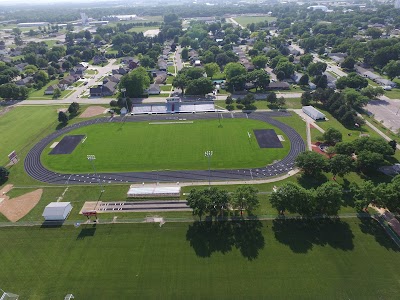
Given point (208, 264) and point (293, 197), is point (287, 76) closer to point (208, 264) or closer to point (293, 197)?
point (293, 197)

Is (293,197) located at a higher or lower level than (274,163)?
higher

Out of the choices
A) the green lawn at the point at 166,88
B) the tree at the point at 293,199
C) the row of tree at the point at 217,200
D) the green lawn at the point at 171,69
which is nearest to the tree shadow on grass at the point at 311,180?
A: the tree at the point at 293,199

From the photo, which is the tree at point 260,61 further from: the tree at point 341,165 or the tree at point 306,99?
the tree at point 341,165

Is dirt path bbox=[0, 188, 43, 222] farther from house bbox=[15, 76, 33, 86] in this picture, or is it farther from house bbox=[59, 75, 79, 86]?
house bbox=[15, 76, 33, 86]

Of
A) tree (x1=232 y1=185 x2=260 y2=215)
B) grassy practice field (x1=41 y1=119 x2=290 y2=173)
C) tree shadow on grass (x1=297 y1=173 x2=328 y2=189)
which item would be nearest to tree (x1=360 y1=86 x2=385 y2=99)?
grassy practice field (x1=41 y1=119 x2=290 y2=173)

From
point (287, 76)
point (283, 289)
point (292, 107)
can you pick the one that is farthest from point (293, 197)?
point (287, 76)

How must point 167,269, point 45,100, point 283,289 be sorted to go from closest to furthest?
point 283,289 → point 167,269 → point 45,100
